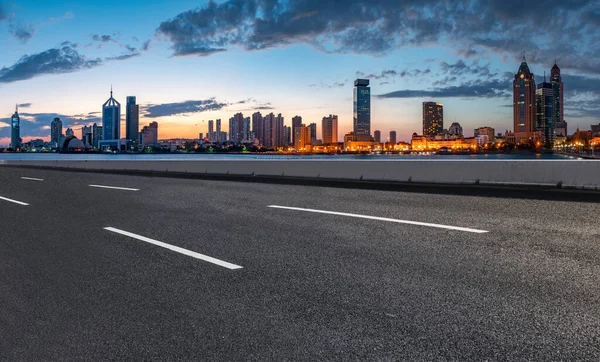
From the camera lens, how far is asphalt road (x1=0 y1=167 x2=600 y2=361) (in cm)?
337

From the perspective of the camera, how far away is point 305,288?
4.64 metres

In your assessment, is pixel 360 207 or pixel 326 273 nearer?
pixel 326 273

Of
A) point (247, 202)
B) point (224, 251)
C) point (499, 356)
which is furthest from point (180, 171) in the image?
point (499, 356)

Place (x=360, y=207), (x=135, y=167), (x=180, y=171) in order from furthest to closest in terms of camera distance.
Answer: (x=135, y=167)
(x=180, y=171)
(x=360, y=207)

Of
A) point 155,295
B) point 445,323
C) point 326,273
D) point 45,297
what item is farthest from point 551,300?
point 45,297

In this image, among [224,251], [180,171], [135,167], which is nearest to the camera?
[224,251]

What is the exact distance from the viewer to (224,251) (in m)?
6.42

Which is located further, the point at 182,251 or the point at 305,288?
the point at 182,251

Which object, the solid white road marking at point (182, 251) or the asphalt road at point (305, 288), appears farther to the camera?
the solid white road marking at point (182, 251)

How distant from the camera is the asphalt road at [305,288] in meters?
3.37

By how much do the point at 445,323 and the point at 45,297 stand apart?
11.8 ft

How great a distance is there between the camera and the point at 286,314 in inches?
156

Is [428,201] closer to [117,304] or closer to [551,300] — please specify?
[551,300]

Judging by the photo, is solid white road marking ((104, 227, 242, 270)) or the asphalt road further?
solid white road marking ((104, 227, 242, 270))
